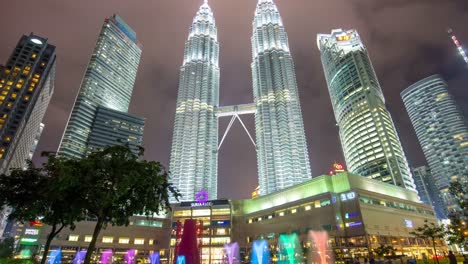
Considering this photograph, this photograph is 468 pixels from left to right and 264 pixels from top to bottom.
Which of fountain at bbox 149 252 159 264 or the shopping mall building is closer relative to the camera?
the shopping mall building

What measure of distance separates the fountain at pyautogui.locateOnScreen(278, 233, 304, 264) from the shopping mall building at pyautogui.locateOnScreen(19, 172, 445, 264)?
6.86 ft

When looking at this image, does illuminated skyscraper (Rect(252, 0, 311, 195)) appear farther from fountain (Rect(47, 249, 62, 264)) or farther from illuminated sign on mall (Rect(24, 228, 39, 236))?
illuminated sign on mall (Rect(24, 228, 39, 236))

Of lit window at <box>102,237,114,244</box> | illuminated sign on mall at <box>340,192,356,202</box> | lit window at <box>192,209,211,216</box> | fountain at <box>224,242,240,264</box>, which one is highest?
lit window at <box>192,209,211,216</box>

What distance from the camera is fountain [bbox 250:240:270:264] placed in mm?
101200

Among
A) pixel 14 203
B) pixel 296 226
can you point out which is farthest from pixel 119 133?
pixel 14 203

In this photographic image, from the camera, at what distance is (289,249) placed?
9988cm

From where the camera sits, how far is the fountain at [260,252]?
101200 mm

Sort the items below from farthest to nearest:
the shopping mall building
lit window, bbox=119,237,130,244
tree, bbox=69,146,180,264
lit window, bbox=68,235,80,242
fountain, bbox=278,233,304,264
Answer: lit window, bbox=119,237,130,244, lit window, bbox=68,235,80,242, fountain, bbox=278,233,304,264, the shopping mall building, tree, bbox=69,146,180,264

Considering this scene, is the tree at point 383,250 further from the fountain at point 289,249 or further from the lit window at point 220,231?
the lit window at point 220,231

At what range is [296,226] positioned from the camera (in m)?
98.9

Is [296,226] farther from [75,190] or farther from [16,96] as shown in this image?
[16,96]

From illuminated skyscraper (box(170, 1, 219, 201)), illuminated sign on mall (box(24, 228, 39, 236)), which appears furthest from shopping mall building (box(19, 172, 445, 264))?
illuminated skyscraper (box(170, 1, 219, 201))

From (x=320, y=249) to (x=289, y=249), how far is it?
460 inches

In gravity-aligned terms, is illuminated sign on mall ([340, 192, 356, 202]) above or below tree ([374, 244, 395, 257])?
above
